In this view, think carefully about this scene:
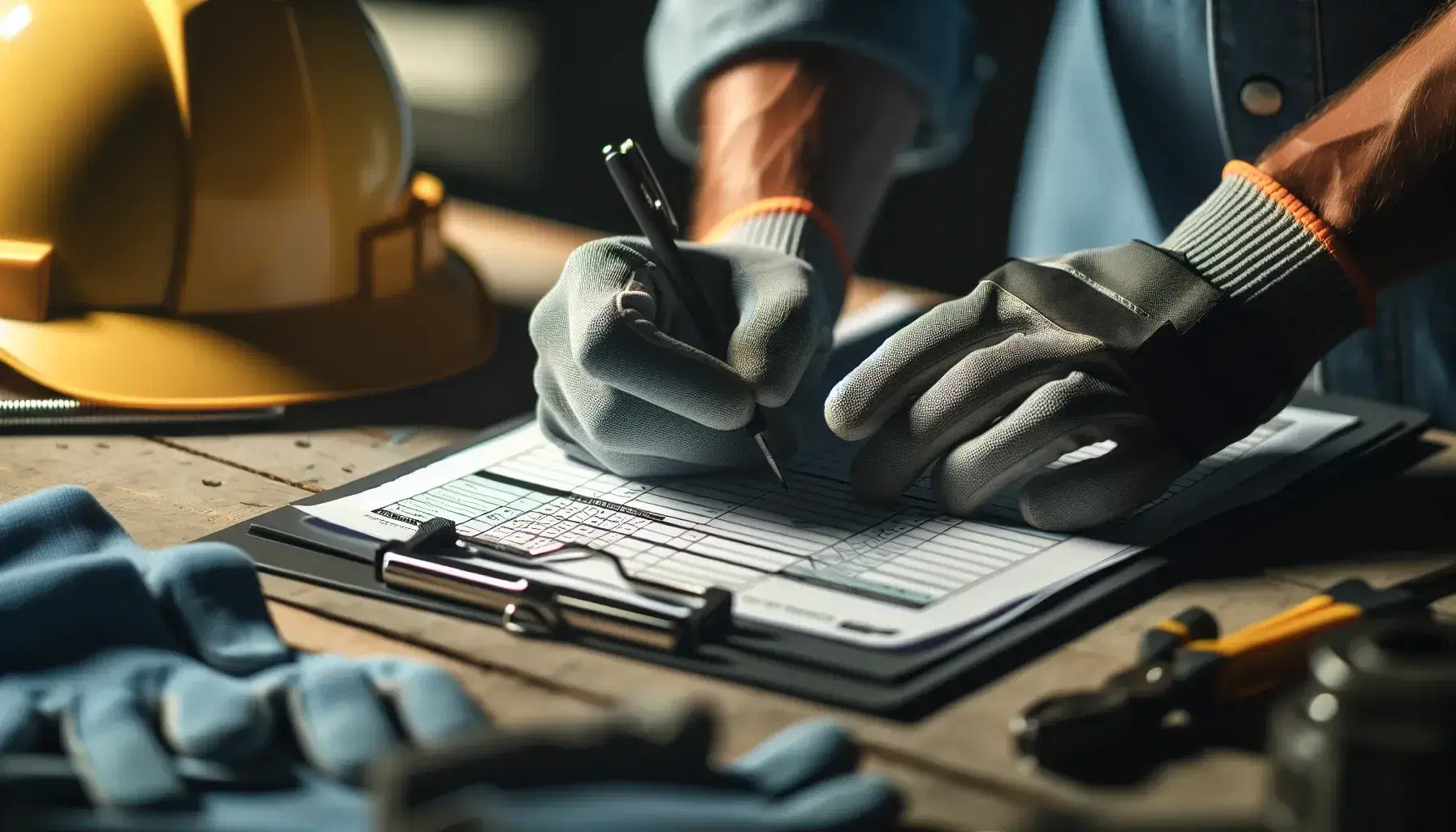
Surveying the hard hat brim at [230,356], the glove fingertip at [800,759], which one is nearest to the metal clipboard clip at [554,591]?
the glove fingertip at [800,759]

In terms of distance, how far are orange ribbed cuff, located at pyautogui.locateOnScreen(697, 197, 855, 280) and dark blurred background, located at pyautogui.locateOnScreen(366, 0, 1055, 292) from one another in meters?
1.44

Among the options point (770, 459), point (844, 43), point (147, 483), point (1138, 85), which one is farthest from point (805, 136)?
point (147, 483)

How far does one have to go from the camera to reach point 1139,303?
32.7 inches

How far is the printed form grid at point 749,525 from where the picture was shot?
0.72 m

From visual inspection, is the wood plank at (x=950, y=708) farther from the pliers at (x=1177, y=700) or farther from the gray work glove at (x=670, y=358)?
the gray work glove at (x=670, y=358)

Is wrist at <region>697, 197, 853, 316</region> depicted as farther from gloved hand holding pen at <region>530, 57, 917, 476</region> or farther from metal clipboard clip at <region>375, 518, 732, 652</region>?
metal clipboard clip at <region>375, 518, 732, 652</region>

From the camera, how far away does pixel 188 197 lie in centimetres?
100

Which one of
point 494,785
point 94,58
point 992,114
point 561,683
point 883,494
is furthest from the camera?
point 992,114

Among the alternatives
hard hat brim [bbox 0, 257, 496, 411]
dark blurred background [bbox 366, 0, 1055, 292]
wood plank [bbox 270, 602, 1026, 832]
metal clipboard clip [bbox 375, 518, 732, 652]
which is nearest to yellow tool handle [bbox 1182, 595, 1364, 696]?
wood plank [bbox 270, 602, 1026, 832]

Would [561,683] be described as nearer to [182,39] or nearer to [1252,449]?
[1252,449]

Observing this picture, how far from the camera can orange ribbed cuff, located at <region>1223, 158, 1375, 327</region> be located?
2.79 ft

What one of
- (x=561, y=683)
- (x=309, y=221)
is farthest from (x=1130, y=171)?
(x=561, y=683)

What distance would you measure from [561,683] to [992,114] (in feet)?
6.46

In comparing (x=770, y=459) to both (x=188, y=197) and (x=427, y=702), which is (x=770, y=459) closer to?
(x=427, y=702)
